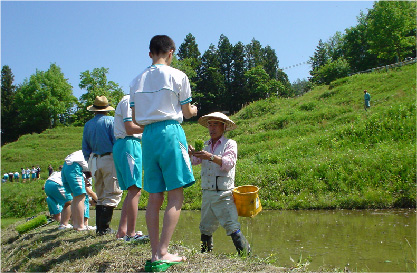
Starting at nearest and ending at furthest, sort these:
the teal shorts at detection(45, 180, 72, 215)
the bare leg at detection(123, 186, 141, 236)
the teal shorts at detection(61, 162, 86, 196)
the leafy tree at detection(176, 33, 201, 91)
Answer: the bare leg at detection(123, 186, 141, 236), the teal shorts at detection(61, 162, 86, 196), the teal shorts at detection(45, 180, 72, 215), the leafy tree at detection(176, 33, 201, 91)

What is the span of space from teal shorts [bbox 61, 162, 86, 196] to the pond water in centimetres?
205

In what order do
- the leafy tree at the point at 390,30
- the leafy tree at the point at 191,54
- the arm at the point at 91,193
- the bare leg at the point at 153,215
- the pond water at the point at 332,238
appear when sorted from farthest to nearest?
the leafy tree at the point at 191,54 → the leafy tree at the point at 390,30 → the arm at the point at 91,193 → the pond water at the point at 332,238 → the bare leg at the point at 153,215

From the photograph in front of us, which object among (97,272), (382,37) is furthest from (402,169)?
(382,37)

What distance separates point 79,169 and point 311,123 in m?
18.7

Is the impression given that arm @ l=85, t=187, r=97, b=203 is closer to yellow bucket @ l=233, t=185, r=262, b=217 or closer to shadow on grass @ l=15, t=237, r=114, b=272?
shadow on grass @ l=15, t=237, r=114, b=272

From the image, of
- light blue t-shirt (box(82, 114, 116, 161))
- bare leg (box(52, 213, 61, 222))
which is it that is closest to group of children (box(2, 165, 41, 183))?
bare leg (box(52, 213, 61, 222))

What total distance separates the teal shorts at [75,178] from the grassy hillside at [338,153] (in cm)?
688

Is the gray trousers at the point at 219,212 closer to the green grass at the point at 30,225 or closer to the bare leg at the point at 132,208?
the bare leg at the point at 132,208

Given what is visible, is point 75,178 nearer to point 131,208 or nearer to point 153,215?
point 131,208

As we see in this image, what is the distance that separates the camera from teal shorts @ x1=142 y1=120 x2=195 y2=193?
3.56 metres

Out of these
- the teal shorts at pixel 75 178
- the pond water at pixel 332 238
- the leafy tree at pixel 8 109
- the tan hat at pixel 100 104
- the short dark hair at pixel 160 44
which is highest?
the leafy tree at pixel 8 109

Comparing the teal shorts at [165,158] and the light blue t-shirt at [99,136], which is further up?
the light blue t-shirt at [99,136]

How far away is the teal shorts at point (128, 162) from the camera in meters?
4.95

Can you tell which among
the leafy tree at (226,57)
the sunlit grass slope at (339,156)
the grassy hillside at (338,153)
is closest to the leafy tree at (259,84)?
the leafy tree at (226,57)
